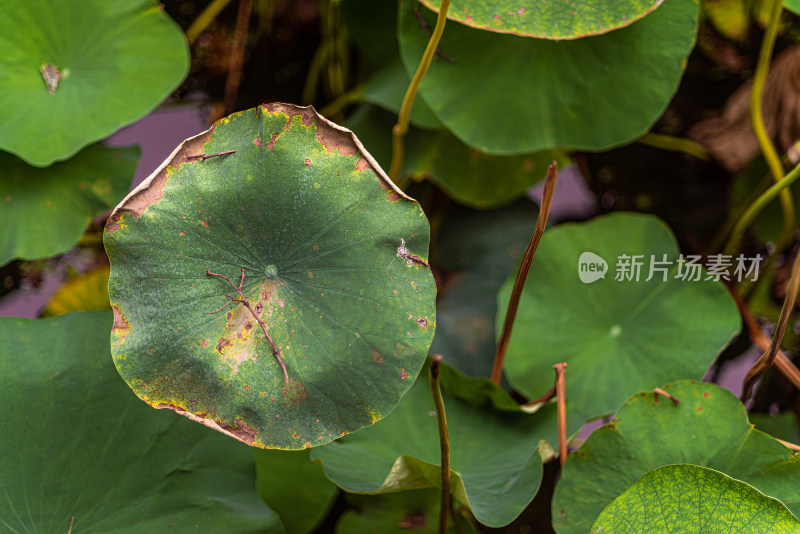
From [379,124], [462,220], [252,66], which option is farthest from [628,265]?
[252,66]

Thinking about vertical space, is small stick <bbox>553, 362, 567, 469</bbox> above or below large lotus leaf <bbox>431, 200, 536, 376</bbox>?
above

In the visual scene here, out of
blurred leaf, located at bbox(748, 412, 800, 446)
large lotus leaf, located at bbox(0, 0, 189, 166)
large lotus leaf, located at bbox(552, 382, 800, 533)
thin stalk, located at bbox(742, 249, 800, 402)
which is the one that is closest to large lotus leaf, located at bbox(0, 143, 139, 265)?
large lotus leaf, located at bbox(0, 0, 189, 166)

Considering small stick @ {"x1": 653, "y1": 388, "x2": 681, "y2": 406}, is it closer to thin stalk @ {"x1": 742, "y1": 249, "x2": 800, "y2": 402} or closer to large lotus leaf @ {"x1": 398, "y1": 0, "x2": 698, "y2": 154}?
thin stalk @ {"x1": 742, "y1": 249, "x2": 800, "y2": 402}

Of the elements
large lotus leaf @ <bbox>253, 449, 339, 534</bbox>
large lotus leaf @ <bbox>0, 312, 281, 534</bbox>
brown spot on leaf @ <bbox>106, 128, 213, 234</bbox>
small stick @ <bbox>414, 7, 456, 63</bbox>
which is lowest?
large lotus leaf @ <bbox>253, 449, 339, 534</bbox>

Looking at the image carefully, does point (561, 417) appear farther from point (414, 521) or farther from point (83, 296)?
point (83, 296)

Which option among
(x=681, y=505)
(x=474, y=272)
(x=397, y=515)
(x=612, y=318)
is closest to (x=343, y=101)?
(x=474, y=272)

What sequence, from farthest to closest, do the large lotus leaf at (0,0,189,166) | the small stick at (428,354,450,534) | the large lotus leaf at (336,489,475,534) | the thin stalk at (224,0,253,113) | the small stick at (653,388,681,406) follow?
the thin stalk at (224,0,253,113) → the large lotus leaf at (336,489,475,534) → the large lotus leaf at (0,0,189,166) → the small stick at (653,388,681,406) → the small stick at (428,354,450,534)

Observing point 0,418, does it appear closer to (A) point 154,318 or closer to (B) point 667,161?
(A) point 154,318

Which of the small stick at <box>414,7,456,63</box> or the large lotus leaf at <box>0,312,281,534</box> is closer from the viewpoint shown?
the large lotus leaf at <box>0,312,281,534</box>
